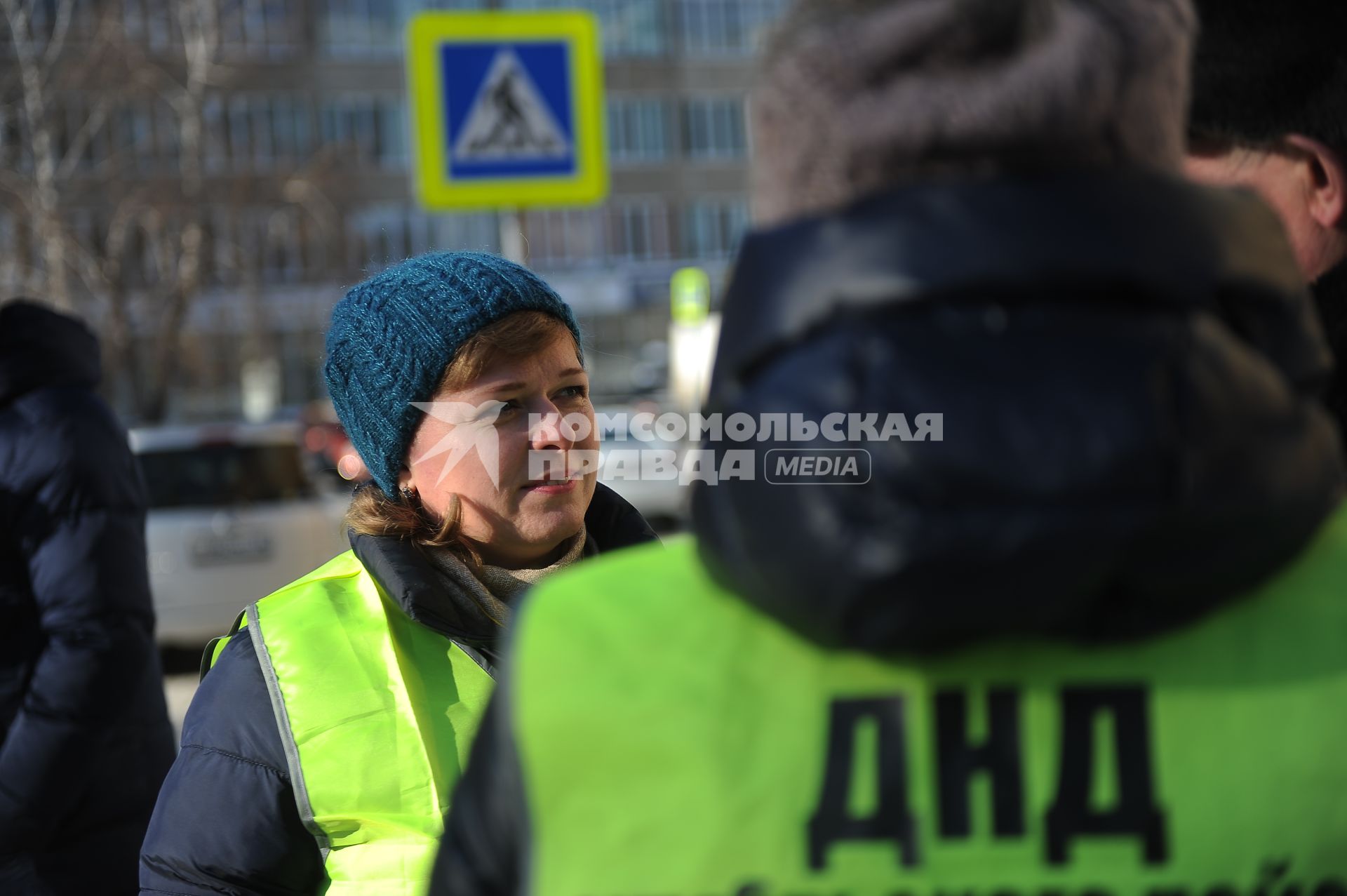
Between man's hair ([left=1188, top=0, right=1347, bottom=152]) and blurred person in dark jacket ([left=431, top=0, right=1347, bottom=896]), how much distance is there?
0.76m

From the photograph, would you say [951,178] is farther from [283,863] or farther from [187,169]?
[187,169]

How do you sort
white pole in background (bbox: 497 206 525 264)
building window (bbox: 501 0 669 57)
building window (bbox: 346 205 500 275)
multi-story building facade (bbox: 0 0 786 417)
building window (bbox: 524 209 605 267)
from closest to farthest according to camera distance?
white pole in background (bbox: 497 206 525 264)
multi-story building facade (bbox: 0 0 786 417)
building window (bbox: 346 205 500 275)
building window (bbox: 501 0 669 57)
building window (bbox: 524 209 605 267)

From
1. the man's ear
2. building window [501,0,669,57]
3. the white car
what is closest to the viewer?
the man's ear

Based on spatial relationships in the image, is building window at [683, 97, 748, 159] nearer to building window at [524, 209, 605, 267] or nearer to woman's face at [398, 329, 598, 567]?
building window at [524, 209, 605, 267]

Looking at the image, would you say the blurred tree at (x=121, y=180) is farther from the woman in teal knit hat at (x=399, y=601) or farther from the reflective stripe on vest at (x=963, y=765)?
the reflective stripe on vest at (x=963, y=765)

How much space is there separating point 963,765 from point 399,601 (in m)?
1.13

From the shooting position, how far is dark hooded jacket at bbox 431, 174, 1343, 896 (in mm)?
741

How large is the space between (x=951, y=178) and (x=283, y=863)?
1.31m

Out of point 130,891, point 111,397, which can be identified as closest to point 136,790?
point 130,891

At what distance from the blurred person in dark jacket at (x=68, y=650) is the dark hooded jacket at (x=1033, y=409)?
101 inches

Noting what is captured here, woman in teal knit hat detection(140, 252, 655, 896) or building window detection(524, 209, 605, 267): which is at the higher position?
woman in teal knit hat detection(140, 252, 655, 896)

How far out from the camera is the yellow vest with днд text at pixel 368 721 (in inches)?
65.7

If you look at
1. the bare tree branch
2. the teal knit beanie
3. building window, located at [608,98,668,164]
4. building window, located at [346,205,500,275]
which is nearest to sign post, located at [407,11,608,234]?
the teal knit beanie

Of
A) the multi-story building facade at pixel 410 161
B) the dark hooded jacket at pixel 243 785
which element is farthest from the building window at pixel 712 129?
the dark hooded jacket at pixel 243 785
